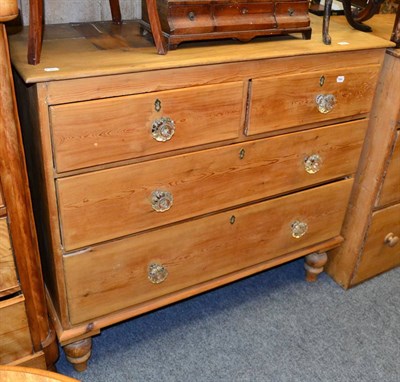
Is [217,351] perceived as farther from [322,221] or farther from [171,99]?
[171,99]

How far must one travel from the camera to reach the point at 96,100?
3.60 ft

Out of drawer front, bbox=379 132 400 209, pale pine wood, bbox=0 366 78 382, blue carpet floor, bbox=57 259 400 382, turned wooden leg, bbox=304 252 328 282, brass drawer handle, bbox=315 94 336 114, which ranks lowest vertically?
blue carpet floor, bbox=57 259 400 382

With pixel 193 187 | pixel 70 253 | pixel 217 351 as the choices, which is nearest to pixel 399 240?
pixel 217 351

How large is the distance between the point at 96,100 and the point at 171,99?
18 cm

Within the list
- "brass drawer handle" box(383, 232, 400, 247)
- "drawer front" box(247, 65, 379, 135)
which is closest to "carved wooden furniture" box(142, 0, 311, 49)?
"drawer front" box(247, 65, 379, 135)

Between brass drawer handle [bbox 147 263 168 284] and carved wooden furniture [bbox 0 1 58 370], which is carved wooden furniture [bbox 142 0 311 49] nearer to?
carved wooden furniture [bbox 0 1 58 370]

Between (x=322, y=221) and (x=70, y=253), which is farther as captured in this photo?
(x=322, y=221)

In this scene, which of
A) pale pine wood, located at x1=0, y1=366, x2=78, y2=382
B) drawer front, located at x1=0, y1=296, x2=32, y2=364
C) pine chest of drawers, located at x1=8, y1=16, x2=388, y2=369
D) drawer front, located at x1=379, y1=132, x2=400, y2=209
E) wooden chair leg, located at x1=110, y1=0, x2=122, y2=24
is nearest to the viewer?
pale pine wood, located at x1=0, y1=366, x2=78, y2=382

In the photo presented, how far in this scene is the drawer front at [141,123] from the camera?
1.09 meters

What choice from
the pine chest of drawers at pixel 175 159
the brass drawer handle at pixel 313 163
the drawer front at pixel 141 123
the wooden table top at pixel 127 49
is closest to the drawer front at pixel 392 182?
the pine chest of drawers at pixel 175 159

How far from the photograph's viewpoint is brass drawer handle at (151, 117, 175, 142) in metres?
1.19

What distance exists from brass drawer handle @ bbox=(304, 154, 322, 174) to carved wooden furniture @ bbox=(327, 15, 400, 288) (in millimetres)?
226

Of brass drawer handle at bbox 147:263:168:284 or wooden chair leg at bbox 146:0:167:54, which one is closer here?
wooden chair leg at bbox 146:0:167:54

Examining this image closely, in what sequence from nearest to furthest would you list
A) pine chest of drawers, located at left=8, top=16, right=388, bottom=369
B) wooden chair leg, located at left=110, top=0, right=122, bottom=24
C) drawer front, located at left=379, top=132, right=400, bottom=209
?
1. pine chest of drawers, located at left=8, top=16, right=388, bottom=369
2. wooden chair leg, located at left=110, top=0, right=122, bottom=24
3. drawer front, located at left=379, top=132, right=400, bottom=209
